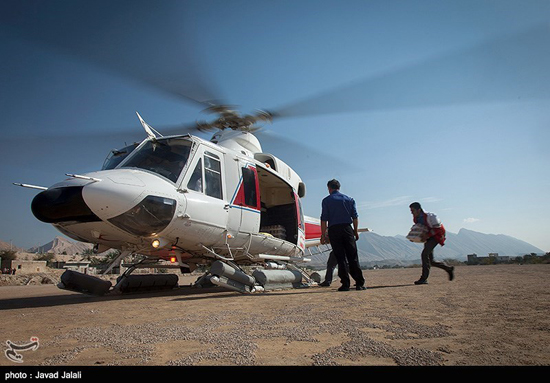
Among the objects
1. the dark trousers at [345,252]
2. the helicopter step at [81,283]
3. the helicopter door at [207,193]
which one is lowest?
the helicopter step at [81,283]

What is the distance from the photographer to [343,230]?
20.0 feet

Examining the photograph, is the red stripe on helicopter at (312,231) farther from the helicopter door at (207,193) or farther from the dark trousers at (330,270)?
the helicopter door at (207,193)

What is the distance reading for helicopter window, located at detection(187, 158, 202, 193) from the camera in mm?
6296

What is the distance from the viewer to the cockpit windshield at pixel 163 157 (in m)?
6.16

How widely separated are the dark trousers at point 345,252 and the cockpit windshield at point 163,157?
9.96 ft

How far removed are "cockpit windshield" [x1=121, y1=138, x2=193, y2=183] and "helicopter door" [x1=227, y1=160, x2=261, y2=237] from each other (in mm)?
1321

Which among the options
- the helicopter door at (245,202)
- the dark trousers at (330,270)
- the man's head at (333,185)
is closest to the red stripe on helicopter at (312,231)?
the dark trousers at (330,270)

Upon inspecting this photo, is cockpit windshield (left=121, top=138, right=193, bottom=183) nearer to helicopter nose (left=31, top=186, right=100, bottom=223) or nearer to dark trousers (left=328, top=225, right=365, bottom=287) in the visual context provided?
helicopter nose (left=31, top=186, right=100, bottom=223)

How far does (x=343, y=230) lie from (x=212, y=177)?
2.76m

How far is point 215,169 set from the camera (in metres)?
6.98

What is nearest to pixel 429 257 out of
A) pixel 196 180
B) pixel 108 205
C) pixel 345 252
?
pixel 345 252

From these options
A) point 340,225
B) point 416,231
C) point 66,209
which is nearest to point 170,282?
point 66,209
